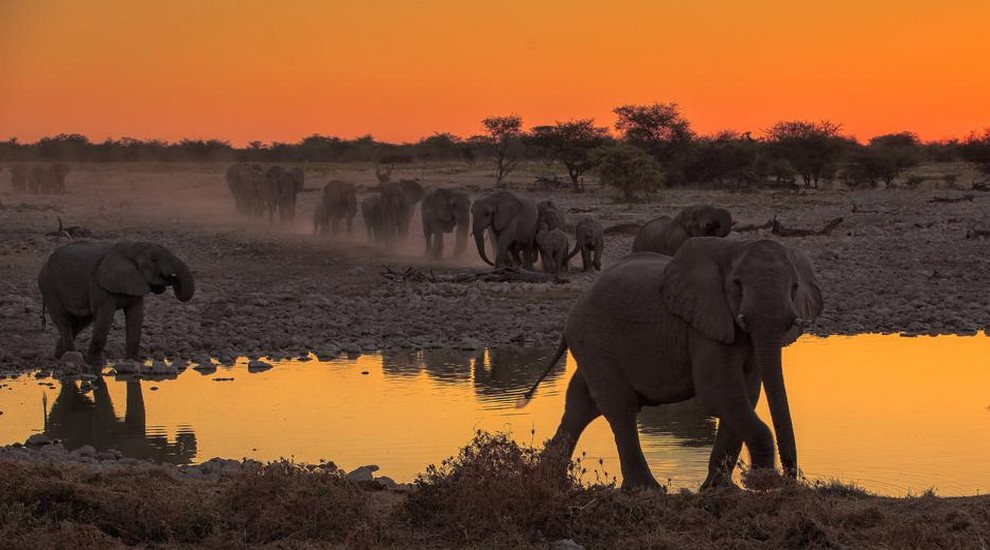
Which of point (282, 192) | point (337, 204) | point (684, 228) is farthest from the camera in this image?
point (282, 192)

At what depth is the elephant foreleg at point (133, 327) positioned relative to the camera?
587 inches

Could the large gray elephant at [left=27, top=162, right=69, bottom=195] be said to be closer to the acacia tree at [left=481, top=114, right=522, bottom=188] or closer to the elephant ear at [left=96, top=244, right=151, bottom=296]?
the acacia tree at [left=481, top=114, right=522, bottom=188]

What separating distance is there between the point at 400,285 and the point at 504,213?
14.1 ft

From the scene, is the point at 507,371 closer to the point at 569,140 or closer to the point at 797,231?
the point at 797,231

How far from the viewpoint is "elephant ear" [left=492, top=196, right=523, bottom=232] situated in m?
25.0

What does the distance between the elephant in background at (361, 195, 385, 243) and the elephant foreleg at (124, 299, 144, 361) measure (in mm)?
18004

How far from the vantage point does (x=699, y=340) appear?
829 cm

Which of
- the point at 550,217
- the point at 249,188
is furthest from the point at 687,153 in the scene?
the point at 550,217

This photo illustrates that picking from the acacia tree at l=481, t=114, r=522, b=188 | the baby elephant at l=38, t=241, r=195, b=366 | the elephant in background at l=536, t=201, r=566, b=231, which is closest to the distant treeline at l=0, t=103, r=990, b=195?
the acacia tree at l=481, t=114, r=522, b=188

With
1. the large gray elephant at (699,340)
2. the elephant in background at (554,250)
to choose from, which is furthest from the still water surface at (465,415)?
the elephant in background at (554,250)

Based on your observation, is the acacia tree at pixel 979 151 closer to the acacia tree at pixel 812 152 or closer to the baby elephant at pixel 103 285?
the acacia tree at pixel 812 152

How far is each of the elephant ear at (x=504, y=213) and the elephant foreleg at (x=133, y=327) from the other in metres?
10.8

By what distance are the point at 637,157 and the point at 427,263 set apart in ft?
63.1

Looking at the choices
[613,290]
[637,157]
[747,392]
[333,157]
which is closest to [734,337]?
[747,392]
